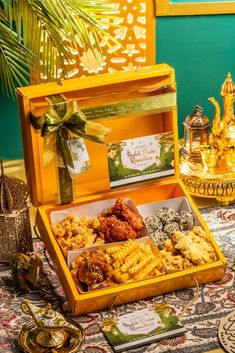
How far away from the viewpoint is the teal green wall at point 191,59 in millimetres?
3031

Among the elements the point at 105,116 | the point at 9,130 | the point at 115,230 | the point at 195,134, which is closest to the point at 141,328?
the point at 115,230

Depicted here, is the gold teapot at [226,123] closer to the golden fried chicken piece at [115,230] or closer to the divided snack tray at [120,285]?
the divided snack tray at [120,285]

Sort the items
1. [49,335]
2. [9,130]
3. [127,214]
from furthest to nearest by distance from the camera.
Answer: [9,130], [127,214], [49,335]

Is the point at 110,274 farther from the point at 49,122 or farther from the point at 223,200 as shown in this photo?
the point at 223,200

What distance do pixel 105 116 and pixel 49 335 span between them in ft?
2.38

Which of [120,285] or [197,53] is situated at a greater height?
[197,53]

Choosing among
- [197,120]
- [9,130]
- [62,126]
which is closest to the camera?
[62,126]

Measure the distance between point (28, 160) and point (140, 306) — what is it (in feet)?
1.92

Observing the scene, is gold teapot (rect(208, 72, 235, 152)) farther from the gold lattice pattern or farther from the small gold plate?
the small gold plate

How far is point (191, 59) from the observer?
311cm

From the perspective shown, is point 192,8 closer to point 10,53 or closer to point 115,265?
point 10,53

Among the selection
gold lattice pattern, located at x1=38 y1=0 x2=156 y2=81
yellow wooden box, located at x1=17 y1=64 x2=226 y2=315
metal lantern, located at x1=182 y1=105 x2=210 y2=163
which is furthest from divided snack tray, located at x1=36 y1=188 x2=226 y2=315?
gold lattice pattern, located at x1=38 y1=0 x2=156 y2=81

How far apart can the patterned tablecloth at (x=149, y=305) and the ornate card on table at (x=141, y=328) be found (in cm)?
2

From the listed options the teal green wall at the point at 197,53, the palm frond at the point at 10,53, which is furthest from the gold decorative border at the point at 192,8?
the palm frond at the point at 10,53
